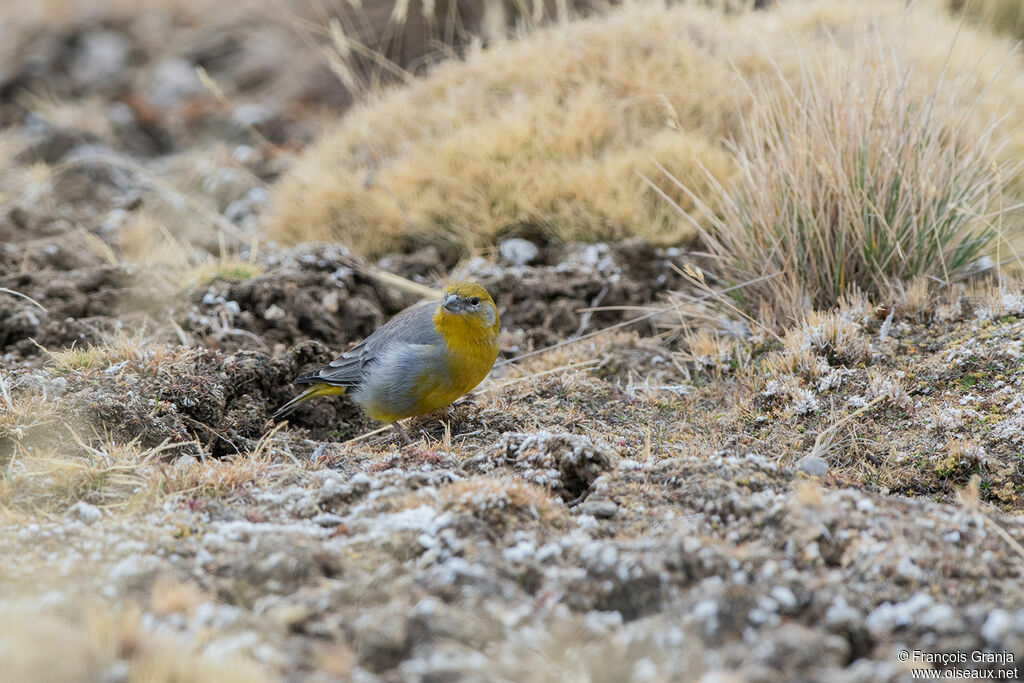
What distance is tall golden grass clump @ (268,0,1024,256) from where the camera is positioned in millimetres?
6012

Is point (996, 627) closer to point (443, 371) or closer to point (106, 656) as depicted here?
point (106, 656)

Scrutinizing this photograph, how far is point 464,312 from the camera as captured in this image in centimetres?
417

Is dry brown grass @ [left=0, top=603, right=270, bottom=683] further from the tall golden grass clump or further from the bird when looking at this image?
the tall golden grass clump

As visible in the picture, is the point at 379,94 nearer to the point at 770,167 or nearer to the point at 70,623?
the point at 770,167

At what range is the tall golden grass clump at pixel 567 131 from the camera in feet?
19.7

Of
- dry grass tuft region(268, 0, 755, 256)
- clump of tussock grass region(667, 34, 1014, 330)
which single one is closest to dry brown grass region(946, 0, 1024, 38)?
dry grass tuft region(268, 0, 755, 256)

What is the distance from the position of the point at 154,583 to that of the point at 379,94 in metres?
6.49

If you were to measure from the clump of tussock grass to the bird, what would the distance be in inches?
53.2

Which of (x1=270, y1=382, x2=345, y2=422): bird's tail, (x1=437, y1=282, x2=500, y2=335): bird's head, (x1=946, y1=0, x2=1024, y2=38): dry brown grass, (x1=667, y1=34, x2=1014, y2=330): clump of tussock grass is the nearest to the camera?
(x1=437, y1=282, x2=500, y2=335): bird's head

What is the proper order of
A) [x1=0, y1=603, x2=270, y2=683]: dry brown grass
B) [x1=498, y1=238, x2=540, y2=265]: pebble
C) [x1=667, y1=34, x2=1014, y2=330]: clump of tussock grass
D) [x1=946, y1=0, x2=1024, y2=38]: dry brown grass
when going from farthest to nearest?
[x1=946, y1=0, x2=1024, y2=38]: dry brown grass → [x1=498, y1=238, x2=540, y2=265]: pebble → [x1=667, y1=34, x2=1014, y2=330]: clump of tussock grass → [x1=0, y1=603, x2=270, y2=683]: dry brown grass

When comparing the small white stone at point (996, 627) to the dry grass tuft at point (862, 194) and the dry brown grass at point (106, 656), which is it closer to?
the dry brown grass at point (106, 656)

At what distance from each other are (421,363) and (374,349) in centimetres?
40

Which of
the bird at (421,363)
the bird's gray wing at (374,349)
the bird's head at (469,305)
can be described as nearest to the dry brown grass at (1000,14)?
the bird's head at (469,305)

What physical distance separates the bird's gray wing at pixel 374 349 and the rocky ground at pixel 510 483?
319mm
